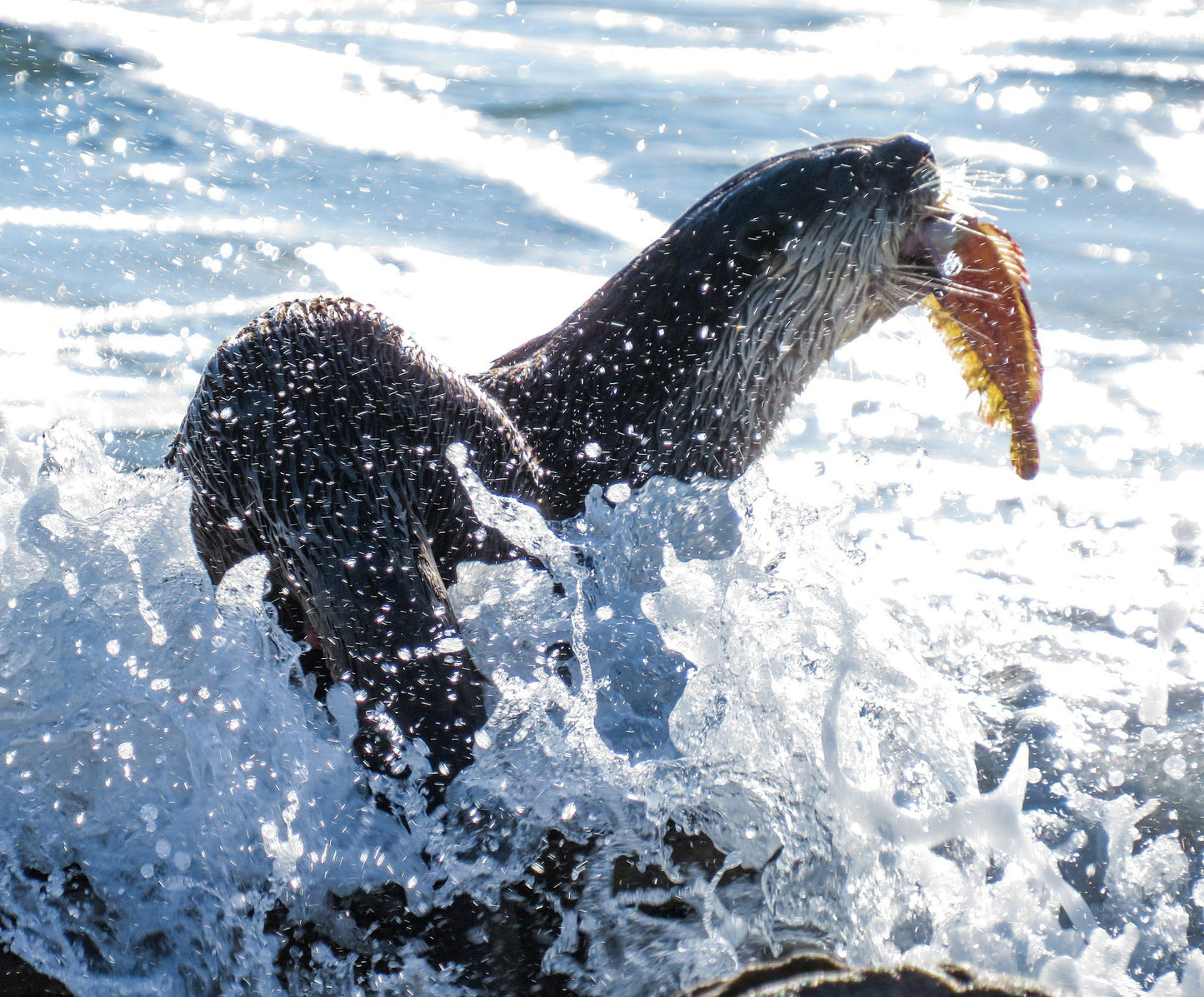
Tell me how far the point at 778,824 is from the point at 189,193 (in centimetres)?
511

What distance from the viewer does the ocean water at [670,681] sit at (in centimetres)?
167

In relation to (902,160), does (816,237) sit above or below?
below

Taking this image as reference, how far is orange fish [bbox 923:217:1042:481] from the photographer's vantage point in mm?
2059

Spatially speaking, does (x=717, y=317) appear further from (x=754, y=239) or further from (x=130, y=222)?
(x=130, y=222)

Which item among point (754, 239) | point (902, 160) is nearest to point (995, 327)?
point (902, 160)

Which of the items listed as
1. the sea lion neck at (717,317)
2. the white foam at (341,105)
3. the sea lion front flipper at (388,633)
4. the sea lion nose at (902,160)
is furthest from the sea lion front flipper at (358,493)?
the white foam at (341,105)

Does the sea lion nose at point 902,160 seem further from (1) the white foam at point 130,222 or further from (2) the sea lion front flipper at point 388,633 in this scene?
(1) the white foam at point 130,222

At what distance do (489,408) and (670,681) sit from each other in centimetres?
54

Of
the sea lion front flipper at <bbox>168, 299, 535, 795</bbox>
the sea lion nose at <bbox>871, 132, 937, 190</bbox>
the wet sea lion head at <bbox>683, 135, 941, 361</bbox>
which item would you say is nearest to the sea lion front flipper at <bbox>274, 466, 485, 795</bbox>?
the sea lion front flipper at <bbox>168, 299, 535, 795</bbox>

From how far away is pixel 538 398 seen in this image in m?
2.04

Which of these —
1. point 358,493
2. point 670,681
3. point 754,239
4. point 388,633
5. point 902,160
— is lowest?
point 670,681

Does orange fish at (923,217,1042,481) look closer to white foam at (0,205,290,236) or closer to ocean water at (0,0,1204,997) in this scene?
ocean water at (0,0,1204,997)

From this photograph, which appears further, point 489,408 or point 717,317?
point 717,317

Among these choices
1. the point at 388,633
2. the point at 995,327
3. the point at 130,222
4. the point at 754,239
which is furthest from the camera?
the point at 130,222
